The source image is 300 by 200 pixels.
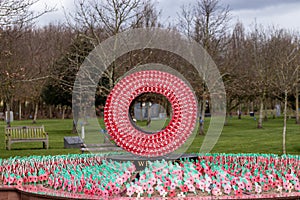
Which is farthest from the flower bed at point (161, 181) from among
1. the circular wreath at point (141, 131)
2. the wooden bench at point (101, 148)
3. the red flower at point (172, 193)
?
the wooden bench at point (101, 148)

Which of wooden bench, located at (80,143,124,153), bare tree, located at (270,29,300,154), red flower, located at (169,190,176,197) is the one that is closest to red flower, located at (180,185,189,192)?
red flower, located at (169,190,176,197)

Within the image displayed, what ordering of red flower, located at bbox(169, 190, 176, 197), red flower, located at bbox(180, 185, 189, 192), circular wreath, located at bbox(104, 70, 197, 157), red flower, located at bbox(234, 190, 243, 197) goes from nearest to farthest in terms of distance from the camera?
red flower, located at bbox(234, 190, 243, 197) → red flower, located at bbox(169, 190, 176, 197) → red flower, located at bbox(180, 185, 189, 192) → circular wreath, located at bbox(104, 70, 197, 157)

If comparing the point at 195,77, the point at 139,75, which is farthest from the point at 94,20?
the point at 195,77

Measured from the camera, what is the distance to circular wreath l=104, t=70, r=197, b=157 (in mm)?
10258

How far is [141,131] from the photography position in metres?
10.3

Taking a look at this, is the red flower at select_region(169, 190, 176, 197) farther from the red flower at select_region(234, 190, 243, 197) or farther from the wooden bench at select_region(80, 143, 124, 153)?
the wooden bench at select_region(80, 143, 124, 153)

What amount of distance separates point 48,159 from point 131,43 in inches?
306

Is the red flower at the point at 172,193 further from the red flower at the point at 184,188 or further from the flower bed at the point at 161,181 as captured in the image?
the red flower at the point at 184,188

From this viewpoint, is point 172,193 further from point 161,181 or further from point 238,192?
point 238,192

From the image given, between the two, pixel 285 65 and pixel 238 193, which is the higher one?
pixel 285 65

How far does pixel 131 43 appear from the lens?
18719 millimetres

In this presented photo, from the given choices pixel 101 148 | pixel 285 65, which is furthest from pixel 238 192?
A: pixel 285 65

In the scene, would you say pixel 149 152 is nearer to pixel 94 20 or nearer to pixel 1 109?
pixel 94 20

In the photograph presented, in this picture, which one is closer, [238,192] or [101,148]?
[238,192]
